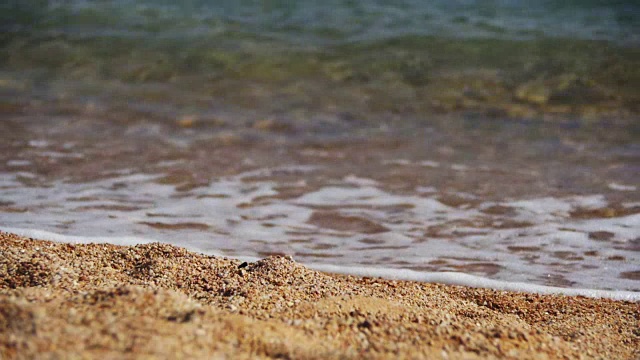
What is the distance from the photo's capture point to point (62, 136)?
18.2 ft

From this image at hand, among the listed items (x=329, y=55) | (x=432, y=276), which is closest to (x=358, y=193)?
(x=432, y=276)

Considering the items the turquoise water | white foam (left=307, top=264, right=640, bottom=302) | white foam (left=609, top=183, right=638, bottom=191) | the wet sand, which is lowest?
white foam (left=307, top=264, right=640, bottom=302)

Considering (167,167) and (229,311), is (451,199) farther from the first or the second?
(229,311)

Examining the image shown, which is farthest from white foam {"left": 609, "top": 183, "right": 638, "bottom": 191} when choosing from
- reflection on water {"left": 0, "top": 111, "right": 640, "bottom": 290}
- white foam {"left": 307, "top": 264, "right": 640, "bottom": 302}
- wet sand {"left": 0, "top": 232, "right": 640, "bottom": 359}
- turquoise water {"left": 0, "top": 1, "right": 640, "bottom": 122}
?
turquoise water {"left": 0, "top": 1, "right": 640, "bottom": 122}

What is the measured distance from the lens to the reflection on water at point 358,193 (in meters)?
3.45

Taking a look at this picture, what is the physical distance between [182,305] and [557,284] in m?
1.74

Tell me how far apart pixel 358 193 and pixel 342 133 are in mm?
1573

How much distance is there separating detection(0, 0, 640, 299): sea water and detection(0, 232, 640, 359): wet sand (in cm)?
36

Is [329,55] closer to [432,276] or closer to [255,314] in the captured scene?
[432,276]

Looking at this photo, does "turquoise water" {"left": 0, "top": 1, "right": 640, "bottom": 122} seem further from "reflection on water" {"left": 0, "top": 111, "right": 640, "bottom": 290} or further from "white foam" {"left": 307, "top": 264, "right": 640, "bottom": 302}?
"white foam" {"left": 307, "top": 264, "right": 640, "bottom": 302}

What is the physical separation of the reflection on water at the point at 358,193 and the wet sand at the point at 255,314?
1.63 ft

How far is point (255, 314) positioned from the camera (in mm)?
2195

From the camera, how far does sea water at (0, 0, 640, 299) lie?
11.7 feet

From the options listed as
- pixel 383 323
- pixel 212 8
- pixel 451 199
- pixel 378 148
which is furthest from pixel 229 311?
pixel 212 8
